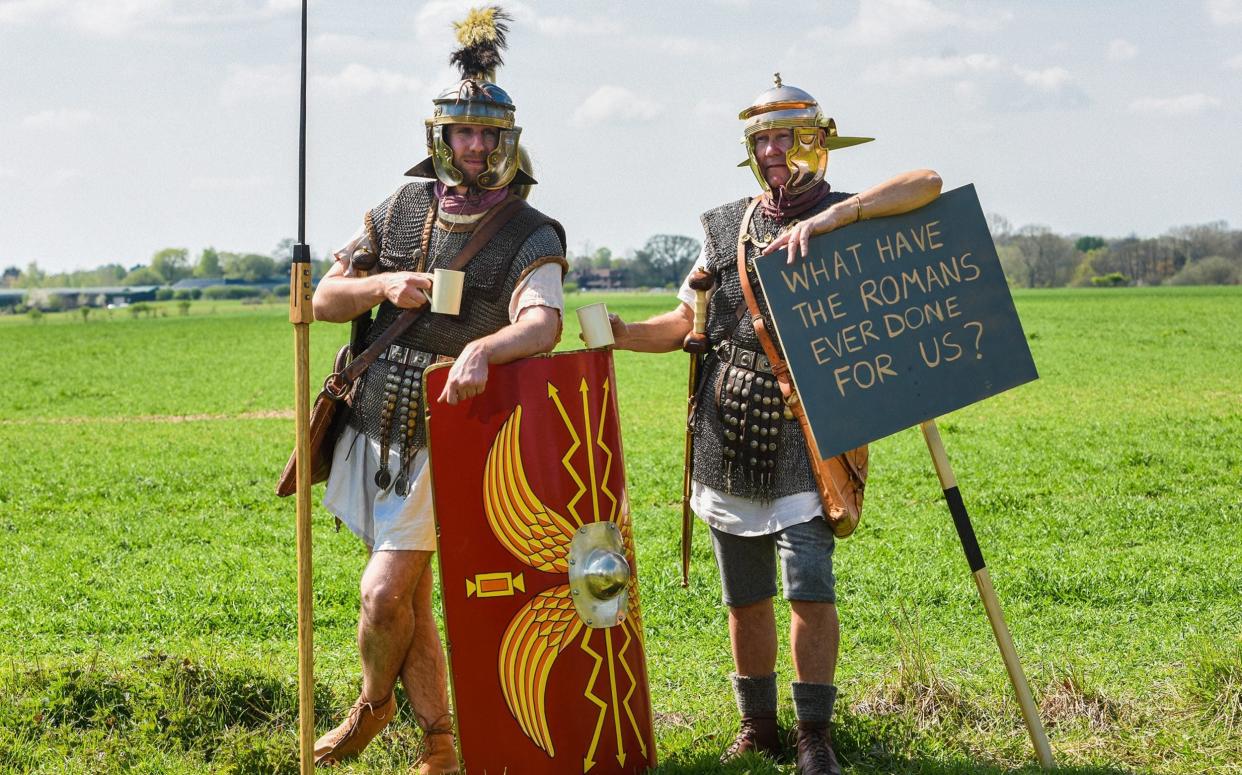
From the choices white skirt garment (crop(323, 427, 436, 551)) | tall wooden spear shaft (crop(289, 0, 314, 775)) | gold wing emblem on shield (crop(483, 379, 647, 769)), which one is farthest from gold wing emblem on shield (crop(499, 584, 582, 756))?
tall wooden spear shaft (crop(289, 0, 314, 775))

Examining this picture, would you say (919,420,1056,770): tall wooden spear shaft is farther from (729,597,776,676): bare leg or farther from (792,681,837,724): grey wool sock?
(729,597,776,676): bare leg

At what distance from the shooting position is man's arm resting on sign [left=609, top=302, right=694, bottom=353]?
4637mm

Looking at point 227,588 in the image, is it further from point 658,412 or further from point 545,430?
point 658,412

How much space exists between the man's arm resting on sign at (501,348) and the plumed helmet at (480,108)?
55cm

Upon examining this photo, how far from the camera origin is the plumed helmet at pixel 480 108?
4.30 m

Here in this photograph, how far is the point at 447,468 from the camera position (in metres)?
3.92

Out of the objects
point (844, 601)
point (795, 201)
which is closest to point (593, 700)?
point (795, 201)

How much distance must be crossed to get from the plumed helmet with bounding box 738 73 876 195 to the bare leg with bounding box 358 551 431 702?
5.77 ft

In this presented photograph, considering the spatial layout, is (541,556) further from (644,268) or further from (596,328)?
(644,268)

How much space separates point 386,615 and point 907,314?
77.5 inches

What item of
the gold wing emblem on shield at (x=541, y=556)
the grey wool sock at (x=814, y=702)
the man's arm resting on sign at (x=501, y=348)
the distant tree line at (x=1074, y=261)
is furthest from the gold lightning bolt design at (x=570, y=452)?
the distant tree line at (x=1074, y=261)

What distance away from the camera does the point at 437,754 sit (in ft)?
14.8

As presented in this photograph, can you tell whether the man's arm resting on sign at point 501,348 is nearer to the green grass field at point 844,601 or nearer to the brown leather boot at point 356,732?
the brown leather boot at point 356,732

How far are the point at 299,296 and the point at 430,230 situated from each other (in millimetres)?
658
